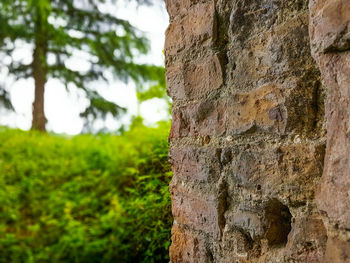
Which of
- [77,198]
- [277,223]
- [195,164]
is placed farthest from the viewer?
[77,198]

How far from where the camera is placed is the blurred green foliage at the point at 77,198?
2.09 m


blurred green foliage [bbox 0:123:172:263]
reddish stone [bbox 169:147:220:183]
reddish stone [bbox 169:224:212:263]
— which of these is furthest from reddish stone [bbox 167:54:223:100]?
blurred green foliage [bbox 0:123:172:263]

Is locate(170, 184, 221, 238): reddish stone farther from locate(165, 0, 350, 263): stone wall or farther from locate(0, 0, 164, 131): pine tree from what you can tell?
locate(0, 0, 164, 131): pine tree

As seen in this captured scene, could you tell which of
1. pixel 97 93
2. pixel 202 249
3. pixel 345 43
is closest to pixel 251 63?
pixel 345 43

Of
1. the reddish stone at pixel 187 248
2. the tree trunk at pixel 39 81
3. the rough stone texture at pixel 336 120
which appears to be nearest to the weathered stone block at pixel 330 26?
the rough stone texture at pixel 336 120

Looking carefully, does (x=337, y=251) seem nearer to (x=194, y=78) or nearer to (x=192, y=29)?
(x=194, y=78)

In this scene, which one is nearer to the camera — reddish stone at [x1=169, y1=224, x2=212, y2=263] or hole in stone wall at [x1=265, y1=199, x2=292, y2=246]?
hole in stone wall at [x1=265, y1=199, x2=292, y2=246]

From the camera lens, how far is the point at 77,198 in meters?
3.63

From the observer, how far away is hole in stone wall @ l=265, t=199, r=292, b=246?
0.75 m

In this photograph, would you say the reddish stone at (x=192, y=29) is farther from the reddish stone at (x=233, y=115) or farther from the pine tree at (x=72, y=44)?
the pine tree at (x=72, y=44)

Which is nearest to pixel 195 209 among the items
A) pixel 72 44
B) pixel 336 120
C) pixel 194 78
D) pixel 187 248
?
pixel 187 248

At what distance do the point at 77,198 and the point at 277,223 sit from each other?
3.19 metres

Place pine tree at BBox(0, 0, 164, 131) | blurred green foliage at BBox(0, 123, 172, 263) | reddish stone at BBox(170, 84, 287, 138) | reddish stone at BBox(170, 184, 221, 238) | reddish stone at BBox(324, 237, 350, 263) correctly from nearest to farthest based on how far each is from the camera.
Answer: reddish stone at BBox(324, 237, 350, 263)
reddish stone at BBox(170, 84, 287, 138)
reddish stone at BBox(170, 184, 221, 238)
blurred green foliage at BBox(0, 123, 172, 263)
pine tree at BBox(0, 0, 164, 131)

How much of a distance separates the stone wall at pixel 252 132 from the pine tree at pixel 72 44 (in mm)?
4479
